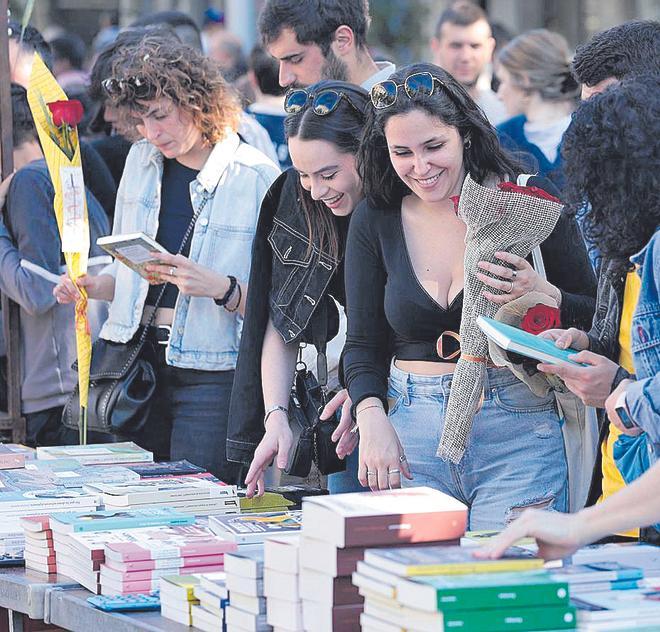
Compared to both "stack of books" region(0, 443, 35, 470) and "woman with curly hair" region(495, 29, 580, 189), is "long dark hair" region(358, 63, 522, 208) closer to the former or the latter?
"stack of books" region(0, 443, 35, 470)

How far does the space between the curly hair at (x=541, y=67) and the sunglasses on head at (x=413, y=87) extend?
2.55 metres

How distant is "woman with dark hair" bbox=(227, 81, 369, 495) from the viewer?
3.24 metres

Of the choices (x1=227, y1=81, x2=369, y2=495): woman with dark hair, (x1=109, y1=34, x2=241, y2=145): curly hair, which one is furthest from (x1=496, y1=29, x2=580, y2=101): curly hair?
(x1=227, y1=81, x2=369, y2=495): woman with dark hair

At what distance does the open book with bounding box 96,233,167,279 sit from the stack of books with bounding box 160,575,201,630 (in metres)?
1.44

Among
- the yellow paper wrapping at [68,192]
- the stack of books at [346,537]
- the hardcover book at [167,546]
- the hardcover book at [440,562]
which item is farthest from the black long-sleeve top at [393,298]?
the yellow paper wrapping at [68,192]

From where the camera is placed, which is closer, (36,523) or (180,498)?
(36,523)

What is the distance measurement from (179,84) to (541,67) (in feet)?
6.51

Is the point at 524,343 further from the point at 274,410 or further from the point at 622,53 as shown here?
the point at 274,410

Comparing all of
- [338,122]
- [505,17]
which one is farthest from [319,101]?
[505,17]

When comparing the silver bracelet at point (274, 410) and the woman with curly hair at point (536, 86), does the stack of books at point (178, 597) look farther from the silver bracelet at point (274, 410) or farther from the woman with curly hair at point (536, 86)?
the woman with curly hair at point (536, 86)

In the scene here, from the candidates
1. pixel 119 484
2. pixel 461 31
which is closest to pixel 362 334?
pixel 119 484

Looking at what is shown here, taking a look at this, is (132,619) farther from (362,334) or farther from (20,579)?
(362,334)

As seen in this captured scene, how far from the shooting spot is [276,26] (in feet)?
13.3

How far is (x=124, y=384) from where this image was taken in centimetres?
406
